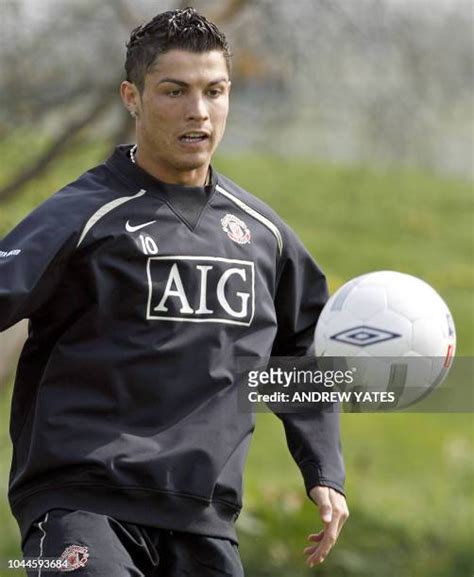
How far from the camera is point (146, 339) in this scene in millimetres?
4301

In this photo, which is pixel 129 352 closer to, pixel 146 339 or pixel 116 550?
pixel 146 339

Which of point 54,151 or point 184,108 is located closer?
point 184,108

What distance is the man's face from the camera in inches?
175

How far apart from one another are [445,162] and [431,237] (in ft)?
4.53

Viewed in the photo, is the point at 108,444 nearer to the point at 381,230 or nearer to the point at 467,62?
the point at 467,62

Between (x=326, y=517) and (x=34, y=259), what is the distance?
1249 mm

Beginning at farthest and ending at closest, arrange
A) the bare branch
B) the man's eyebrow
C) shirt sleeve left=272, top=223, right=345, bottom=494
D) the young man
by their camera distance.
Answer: the bare branch, shirt sleeve left=272, top=223, right=345, bottom=494, the man's eyebrow, the young man

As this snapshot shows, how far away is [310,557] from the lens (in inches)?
183

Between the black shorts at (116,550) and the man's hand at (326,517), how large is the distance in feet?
0.96

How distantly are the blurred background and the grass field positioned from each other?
1cm

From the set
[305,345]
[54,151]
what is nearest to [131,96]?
[305,345]

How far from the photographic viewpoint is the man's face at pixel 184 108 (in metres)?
4.43
